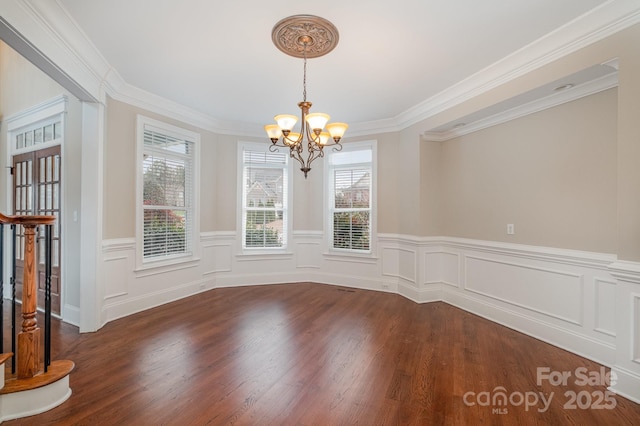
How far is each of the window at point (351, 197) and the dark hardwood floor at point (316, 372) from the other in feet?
5.42

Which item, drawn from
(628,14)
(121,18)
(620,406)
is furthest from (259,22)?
(620,406)

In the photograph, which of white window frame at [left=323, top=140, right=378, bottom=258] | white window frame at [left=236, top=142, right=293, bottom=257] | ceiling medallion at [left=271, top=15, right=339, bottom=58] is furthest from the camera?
white window frame at [left=236, top=142, right=293, bottom=257]

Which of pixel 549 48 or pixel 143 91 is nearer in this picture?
pixel 549 48

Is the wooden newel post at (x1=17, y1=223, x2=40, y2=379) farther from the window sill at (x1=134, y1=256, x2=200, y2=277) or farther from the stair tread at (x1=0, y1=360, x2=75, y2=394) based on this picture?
the window sill at (x1=134, y1=256, x2=200, y2=277)

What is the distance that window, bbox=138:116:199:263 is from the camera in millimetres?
4125

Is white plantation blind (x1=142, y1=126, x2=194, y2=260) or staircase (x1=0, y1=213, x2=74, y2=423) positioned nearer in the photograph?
staircase (x1=0, y1=213, x2=74, y2=423)

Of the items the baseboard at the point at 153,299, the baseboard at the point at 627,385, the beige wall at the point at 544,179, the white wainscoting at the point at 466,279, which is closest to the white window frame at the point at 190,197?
the white wainscoting at the point at 466,279

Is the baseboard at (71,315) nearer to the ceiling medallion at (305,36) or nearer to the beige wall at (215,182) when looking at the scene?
the beige wall at (215,182)

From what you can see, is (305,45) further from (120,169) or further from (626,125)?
(120,169)

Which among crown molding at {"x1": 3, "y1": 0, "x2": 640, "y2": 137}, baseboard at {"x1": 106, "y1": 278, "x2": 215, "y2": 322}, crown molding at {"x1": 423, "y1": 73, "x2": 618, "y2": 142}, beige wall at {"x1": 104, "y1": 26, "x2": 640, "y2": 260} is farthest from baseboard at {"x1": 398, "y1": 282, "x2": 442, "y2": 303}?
baseboard at {"x1": 106, "y1": 278, "x2": 215, "y2": 322}

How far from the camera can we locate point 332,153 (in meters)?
5.51

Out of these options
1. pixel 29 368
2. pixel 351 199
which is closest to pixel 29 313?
pixel 29 368

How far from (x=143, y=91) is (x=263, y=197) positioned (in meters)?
2.41

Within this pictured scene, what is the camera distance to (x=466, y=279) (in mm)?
4176
